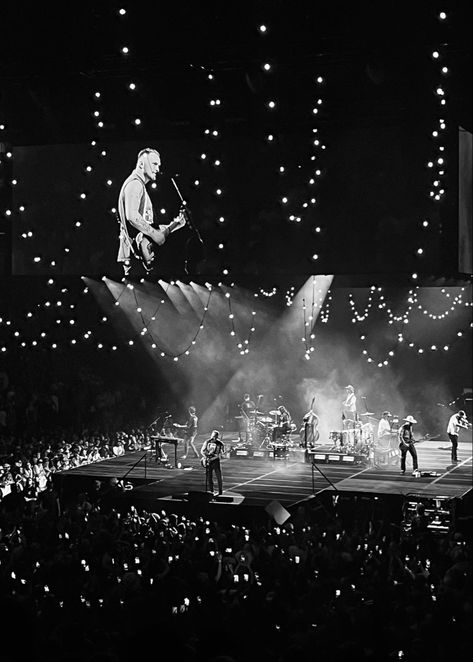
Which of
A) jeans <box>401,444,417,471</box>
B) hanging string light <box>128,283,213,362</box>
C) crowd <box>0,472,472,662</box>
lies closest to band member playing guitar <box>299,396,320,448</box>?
jeans <box>401,444,417,471</box>

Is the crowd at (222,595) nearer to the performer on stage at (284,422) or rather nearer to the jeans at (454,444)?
the jeans at (454,444)

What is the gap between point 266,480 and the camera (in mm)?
19766

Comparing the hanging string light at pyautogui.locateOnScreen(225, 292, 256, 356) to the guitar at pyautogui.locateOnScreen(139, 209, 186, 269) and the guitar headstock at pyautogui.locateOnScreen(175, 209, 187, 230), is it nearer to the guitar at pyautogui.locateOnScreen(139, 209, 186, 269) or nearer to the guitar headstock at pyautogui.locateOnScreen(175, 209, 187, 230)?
the guitar at pyautogui.locateOnScreen(139, 209, 186, 269)

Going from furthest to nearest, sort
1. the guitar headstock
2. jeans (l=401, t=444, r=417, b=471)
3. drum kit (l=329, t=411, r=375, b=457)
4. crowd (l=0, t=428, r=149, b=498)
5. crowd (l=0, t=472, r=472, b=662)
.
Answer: the guitar headstock, drum kit (l=329, t=411, r=375, b=457), jeans (l=401, t=444, r=417, b=471), crowd (l=0, t=428, r=149, b=498), crowd (l=0, t=472, r=472, b=662)

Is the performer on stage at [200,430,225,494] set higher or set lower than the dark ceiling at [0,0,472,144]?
lower

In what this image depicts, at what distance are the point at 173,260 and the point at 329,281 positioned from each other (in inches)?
231

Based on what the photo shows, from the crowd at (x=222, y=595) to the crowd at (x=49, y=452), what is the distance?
4734 mm

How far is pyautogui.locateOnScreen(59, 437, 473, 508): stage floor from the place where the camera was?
17797mm

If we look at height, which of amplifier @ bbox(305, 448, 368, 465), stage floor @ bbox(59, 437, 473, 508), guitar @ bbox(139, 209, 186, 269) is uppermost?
guitar @ bbox(139, 209, 186, 269)

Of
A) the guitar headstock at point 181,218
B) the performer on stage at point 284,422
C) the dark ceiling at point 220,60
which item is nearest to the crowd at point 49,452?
the performer on stage at point 284,422

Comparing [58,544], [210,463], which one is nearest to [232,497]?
[210,463]

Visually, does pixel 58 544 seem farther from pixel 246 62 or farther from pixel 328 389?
pixel 328 389

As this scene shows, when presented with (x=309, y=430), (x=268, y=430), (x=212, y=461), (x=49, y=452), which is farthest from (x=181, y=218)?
(x=212, y=461)

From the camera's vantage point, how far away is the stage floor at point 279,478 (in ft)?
58.4
